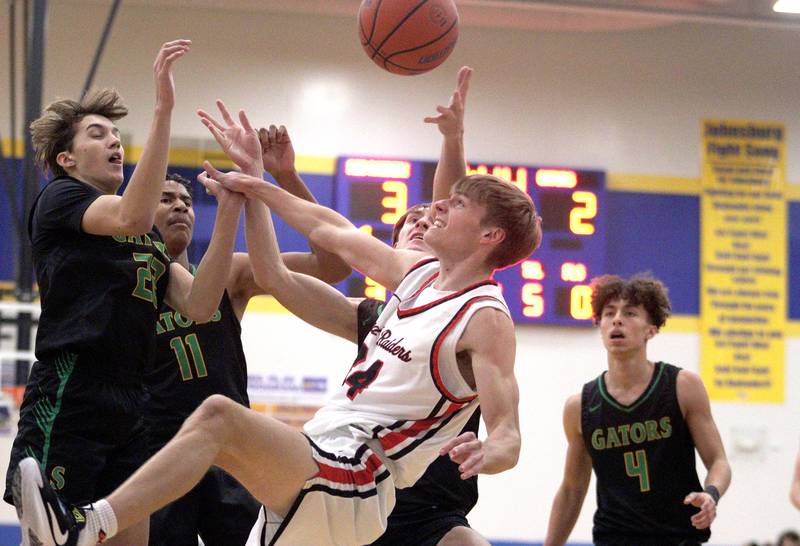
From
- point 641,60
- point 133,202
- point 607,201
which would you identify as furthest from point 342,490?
point 641,60

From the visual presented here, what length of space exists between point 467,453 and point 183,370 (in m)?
1.82

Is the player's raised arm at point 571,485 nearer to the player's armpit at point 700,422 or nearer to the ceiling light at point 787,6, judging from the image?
the player's armpit at point 700,422

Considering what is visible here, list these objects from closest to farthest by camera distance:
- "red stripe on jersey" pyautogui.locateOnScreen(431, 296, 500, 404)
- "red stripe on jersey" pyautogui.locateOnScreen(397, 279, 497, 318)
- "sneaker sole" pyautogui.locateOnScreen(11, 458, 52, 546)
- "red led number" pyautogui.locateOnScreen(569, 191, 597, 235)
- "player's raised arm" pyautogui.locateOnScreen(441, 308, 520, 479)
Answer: "sneaker sole" pyautogui.locateOnScreen(11, 458, 52, 546) < "player's raised arm" pyautogui.locateOnScreen(441, 308, 520, 479) < "red stripe on jersey" pyautogui.locateOnScreen(431, 296, 500, 404) < "red stripe on jersey" pyautogui.locateOnScreen(397, 279, 497, 318) < "red led number" pyautogui.locateOnScreen(569, 191, 597, 235)

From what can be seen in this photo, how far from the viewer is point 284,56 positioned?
10.2 meters

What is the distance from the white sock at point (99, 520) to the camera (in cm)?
288

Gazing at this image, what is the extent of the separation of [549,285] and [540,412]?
1.24 meters

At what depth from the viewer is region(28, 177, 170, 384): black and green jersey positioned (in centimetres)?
359

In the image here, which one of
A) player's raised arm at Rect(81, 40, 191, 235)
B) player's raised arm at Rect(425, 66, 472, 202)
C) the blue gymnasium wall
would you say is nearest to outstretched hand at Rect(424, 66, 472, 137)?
player's raised arm at Rect(425, 66, 472, 202)

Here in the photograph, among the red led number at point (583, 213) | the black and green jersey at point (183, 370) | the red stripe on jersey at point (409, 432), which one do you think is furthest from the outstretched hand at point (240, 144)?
the red led number at point (583, 213)

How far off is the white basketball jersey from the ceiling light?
24.4ft

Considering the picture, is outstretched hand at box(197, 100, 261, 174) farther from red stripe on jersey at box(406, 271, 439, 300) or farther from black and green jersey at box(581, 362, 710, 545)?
black and green jersey at box(581, 362, 710, 545)

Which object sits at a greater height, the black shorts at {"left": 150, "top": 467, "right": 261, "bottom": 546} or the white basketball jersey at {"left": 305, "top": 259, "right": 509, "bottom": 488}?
the white basketball jersey at {"left": 305, "top": 259, "right": 509, "bottom": 488}

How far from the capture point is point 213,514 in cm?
445

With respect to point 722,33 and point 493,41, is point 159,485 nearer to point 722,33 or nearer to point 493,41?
point 493,41
